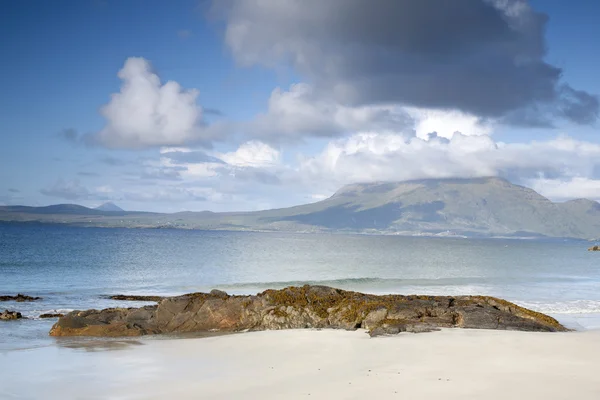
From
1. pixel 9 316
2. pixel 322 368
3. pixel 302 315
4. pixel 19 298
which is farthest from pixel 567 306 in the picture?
pixel 19 298

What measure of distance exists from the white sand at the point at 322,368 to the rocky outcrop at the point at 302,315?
4.97 feet

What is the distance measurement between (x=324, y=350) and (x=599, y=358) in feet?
28.9

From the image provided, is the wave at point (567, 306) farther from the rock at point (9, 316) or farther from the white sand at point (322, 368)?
the rock at point (9, 316)

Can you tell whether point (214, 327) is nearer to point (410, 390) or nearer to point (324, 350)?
point (324, 350)

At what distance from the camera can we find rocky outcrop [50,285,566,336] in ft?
78.3

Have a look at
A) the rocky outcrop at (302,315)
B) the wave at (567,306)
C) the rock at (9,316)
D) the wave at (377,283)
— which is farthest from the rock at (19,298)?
the wave at (567,306)

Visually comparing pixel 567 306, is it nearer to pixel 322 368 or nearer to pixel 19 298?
pixel 322 368

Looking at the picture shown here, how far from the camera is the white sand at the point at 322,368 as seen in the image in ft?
48.1

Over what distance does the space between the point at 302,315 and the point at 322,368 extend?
7849 mm

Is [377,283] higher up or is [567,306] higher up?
[567,306]

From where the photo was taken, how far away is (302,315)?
25.2 meters

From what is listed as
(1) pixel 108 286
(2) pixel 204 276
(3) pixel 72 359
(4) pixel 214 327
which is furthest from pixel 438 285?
(3) pixel 72 359

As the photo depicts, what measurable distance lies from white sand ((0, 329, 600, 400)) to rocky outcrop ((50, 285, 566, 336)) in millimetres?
1513

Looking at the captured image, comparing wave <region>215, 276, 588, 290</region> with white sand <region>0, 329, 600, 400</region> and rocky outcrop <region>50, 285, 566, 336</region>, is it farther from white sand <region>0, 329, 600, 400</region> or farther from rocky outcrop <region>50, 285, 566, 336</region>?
white sand <region>0, 329, 600, 400</region>
